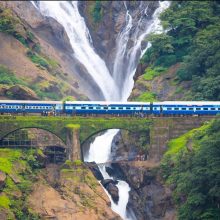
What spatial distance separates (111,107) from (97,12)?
4590 cm

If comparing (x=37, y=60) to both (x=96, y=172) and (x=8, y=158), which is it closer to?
(x=96, y=172)

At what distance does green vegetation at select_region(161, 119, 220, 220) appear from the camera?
5182 inches

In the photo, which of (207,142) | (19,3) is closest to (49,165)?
(207,142)

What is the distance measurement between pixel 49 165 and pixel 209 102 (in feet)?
66.1

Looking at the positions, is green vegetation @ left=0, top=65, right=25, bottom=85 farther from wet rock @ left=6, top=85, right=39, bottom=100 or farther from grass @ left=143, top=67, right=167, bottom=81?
grass @ left=143, top=67, right=167, bottom=81

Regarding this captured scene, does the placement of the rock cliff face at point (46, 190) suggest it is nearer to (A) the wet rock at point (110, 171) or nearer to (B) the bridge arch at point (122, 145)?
(B) the bridge arch at point (122, 145)

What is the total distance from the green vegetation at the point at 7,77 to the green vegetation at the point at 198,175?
103ft

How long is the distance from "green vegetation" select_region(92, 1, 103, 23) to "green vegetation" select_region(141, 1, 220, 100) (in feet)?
61.0

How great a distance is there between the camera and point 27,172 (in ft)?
477

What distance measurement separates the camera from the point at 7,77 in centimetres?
16900

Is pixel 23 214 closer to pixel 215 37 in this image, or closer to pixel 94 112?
pixel 94 112

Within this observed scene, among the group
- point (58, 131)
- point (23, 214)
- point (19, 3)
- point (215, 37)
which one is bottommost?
point (23, 214)

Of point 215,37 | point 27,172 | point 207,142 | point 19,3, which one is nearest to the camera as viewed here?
point 207,142

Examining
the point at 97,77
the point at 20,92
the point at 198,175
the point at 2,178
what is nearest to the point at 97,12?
the point at 97,77
